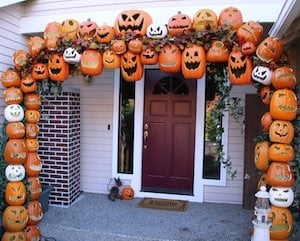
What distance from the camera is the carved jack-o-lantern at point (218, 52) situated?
2867 millimetres

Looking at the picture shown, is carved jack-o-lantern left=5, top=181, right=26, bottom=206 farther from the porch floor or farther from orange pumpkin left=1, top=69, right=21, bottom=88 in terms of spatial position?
orange pumpkin left=1, top=69, right=21, bottom=88

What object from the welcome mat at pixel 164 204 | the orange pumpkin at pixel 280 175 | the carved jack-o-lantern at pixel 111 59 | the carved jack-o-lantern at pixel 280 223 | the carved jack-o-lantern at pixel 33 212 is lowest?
the welcome mat at pixel 164 204

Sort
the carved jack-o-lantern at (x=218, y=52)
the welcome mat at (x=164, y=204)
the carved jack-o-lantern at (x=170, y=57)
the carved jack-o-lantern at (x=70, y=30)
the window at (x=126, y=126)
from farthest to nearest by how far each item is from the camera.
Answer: the window at (x=126, y=126) → the welcome mat at (x=164, y=204) → the carved jack-o-lantern at (x=70, y=30) → the carved jack-o-lantern at (x=170, y=57) → the carved jack-o-lantern at (x=218, y=52)

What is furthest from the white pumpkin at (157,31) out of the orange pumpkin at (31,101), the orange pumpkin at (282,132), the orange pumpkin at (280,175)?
the orange pumpkin at (280,175)

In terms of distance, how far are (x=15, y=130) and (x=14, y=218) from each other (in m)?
0.92

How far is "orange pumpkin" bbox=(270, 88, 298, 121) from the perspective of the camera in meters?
2.62

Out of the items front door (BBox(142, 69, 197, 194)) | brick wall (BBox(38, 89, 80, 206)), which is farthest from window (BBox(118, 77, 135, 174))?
brick wall (BBox(38, 89, 80, 206))

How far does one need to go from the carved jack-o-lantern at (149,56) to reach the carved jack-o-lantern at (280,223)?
5.78 ft

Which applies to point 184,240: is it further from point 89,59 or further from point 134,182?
point 89,59

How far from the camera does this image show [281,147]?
8.67ft

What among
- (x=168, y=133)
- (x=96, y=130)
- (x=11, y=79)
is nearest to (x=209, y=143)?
(x=168, y=133)

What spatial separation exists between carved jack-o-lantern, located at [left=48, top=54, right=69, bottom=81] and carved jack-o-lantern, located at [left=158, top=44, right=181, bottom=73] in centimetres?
109

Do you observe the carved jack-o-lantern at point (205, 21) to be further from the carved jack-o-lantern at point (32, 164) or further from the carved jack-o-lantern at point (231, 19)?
the carved jack-o-lantern at point (32, 164)

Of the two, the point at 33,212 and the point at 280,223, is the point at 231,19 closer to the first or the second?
the point at 280,223
